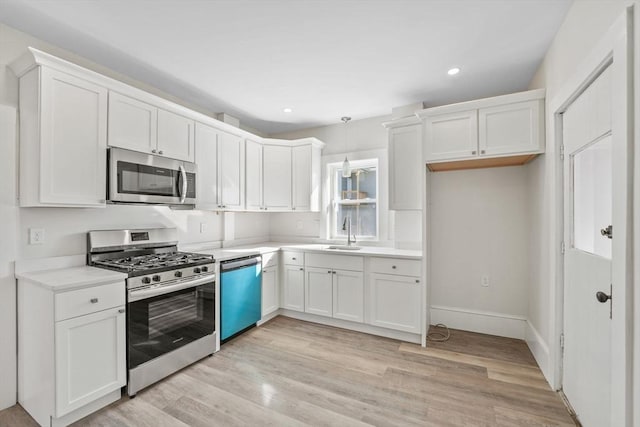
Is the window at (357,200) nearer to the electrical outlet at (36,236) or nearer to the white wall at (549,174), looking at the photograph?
the white wall at (549,174)

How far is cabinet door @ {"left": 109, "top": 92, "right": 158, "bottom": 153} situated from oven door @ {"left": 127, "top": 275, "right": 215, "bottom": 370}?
124 centimetres

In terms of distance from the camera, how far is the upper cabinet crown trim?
2.48m

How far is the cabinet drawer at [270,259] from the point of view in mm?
3543

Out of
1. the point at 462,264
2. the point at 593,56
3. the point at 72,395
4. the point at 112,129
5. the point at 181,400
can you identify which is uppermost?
the point at 593,56

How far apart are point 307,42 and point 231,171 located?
1.81m

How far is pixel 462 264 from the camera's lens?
3389mm

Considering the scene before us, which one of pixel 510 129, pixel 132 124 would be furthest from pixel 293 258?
pixel 510 129

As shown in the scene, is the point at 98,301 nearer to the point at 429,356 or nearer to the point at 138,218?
the point at 138,218

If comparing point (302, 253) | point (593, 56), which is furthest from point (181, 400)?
point (593, 56)

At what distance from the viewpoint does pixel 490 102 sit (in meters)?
2.65

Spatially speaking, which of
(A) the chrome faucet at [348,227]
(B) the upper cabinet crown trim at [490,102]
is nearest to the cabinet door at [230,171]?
(A) the chrome faucet at [348,227]

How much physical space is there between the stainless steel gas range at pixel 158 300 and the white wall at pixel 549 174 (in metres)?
2.96

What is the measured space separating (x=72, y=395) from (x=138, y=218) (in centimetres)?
149

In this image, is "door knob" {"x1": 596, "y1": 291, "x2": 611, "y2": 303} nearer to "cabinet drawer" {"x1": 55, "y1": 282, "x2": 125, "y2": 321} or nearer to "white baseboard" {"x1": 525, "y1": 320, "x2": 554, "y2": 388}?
"white baseboard" {"x1": 525, "y1": 320, "x2": 554, "y2": 388}
